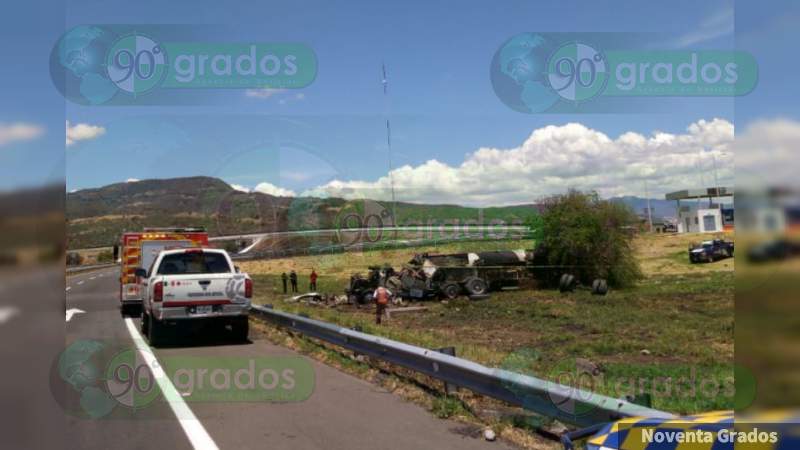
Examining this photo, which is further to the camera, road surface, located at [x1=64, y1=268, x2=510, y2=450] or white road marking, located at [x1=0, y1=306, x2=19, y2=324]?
road surface, located at [x1=64, y1=268, x2=510, y2=450]

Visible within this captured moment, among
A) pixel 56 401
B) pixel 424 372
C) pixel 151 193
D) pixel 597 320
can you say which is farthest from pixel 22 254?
pixel 151 193

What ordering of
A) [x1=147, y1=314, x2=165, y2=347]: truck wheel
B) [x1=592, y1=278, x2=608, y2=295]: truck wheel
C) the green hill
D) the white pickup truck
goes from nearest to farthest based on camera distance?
the white pickup truck < [x1=147, y1=314, x2=165, y2=347]: truck wheel < [x1=592, y1=278, x2=608, y2=295]: truck wheel < the green hill

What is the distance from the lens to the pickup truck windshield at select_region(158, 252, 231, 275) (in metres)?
14.1

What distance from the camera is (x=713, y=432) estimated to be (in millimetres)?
2727

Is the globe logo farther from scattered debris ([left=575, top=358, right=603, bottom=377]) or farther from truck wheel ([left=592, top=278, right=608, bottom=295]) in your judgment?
truck wheel ([left=592, top=278, right=608, bottom=295])

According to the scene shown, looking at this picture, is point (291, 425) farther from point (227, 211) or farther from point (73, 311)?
point (227, 211)

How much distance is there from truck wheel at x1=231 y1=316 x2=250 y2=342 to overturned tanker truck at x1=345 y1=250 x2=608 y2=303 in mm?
11213

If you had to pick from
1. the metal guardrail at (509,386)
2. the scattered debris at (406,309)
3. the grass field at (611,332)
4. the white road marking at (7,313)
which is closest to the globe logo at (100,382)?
the white road marking at (7,313)

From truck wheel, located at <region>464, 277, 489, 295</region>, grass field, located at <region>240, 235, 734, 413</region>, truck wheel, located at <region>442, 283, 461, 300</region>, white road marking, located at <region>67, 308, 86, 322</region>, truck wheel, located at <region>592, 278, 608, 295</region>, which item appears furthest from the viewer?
truck wheel, located at <region>592, 278, 608, 295</region>

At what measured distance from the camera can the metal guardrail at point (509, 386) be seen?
17.1 feet

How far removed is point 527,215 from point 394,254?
9871mm

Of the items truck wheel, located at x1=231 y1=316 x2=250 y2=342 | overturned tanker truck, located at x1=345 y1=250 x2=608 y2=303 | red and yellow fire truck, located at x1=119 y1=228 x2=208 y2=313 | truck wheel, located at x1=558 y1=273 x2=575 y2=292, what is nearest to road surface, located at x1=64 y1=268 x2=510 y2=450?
truck wheel, located at x1=231 y1=316 x2=250 y2=342

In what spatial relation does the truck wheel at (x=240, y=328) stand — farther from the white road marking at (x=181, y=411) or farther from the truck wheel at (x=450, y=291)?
the truck wheel at (x=450, y=291)

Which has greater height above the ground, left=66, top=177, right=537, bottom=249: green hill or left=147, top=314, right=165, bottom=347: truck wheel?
left=66, top=177, right=537, bottom=249: green hill
